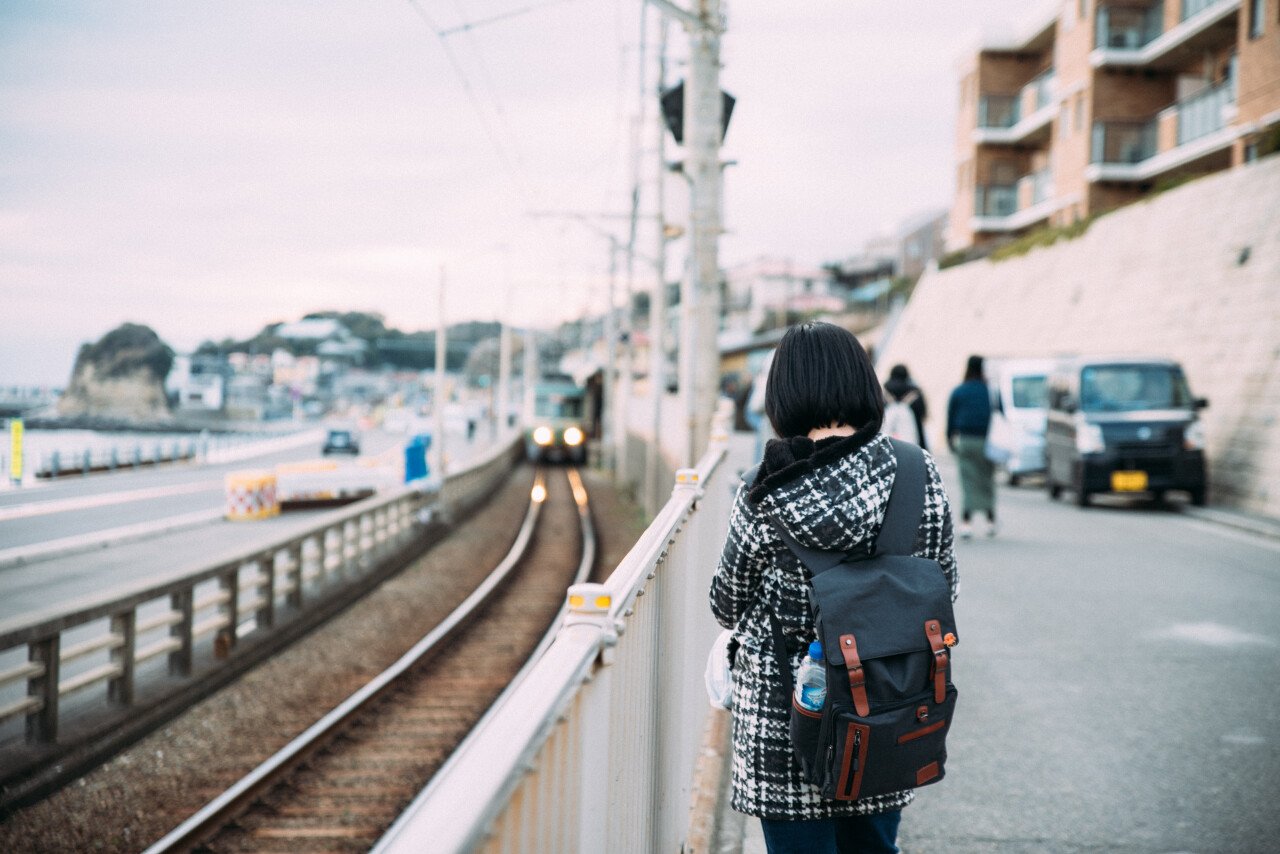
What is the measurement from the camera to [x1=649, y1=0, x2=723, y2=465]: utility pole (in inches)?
464

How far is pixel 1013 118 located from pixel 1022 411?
24798mm

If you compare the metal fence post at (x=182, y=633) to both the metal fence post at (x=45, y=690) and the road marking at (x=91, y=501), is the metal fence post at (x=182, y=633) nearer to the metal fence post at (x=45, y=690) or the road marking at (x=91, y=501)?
the road marking at (x=91, y=501)

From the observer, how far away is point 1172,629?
7.21 metres

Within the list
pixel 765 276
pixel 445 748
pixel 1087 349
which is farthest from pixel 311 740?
pixel 765 276

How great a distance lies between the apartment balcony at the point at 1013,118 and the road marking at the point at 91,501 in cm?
3002

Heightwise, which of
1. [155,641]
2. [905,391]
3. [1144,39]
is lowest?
[155,641]

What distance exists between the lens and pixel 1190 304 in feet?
63.4

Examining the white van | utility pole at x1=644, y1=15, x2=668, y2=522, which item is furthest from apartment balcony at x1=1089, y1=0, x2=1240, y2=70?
utility pole at x1=644, y1=15, x2=668, y2=522

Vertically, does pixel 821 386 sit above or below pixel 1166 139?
below

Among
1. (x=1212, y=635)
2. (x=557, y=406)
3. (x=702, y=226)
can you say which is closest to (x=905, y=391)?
(x=1212, y=635)

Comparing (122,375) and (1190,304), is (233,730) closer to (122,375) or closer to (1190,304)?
(122,375)

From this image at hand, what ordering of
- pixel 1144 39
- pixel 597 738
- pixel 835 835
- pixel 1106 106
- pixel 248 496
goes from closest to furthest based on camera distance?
pixel 597 738 < pixel 835 835 < pixel 248 496 < pixel 1144 39 < pixel 1106 106

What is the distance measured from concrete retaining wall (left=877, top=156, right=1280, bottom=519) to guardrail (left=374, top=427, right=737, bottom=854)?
13.1 meters

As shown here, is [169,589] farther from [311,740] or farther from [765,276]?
[765,276]
